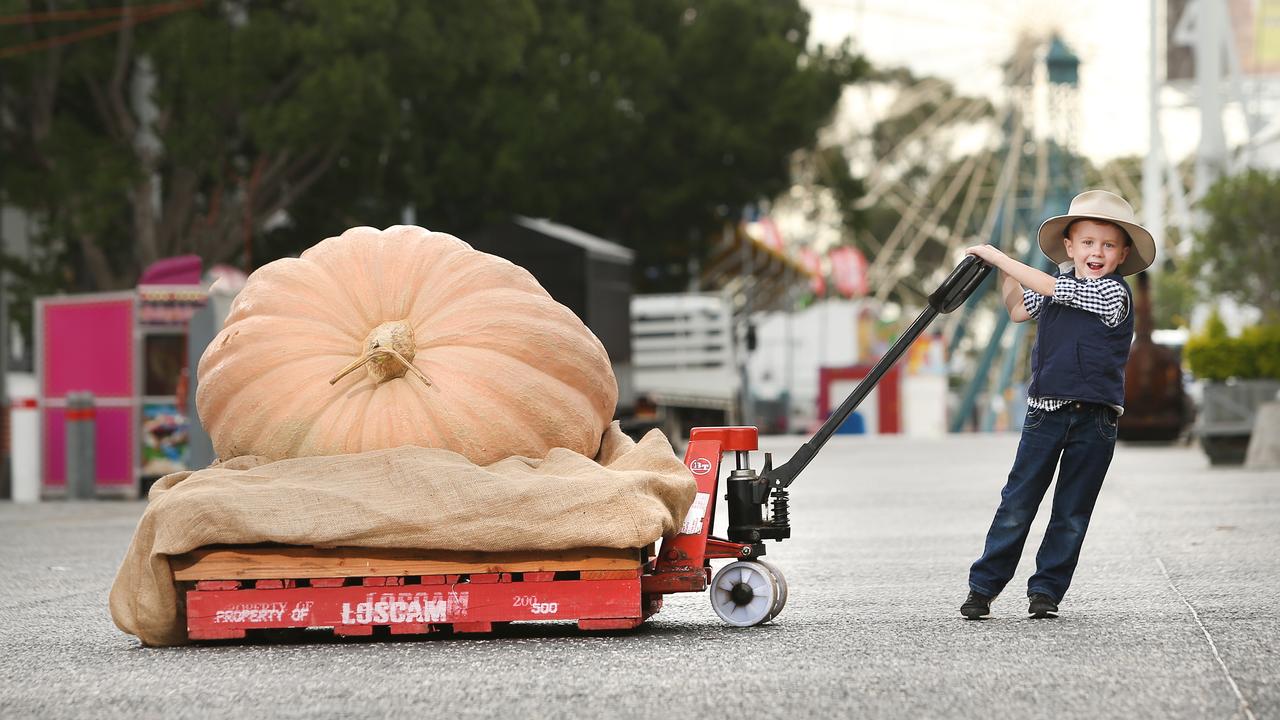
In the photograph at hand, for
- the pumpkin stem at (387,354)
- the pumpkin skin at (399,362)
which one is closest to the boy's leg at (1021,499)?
the pumpkin skin at (399,362)

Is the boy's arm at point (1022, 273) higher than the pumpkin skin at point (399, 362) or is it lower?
higher

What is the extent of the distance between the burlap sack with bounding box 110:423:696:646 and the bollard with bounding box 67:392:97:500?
13138 mm

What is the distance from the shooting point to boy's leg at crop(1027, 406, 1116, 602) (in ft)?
25.2

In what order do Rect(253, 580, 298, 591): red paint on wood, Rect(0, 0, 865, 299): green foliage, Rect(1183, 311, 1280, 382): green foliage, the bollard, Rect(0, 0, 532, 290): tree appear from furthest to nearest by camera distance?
Rect(0, 0, 865, 299): green foliage
Rect(0, 0, 532, 290): tree
Rect(1183, 311, 1280, 382): green foliage
the bollard
Rect(253, 580, 298, 591): red paint on wood

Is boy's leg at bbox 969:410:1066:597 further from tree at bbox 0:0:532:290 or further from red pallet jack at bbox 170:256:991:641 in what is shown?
tree at bbox 0:0:532:290

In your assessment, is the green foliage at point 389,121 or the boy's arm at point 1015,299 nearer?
the boy's arm at point 1015,299

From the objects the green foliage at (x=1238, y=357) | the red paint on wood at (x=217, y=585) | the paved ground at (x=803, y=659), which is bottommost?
the paved ground at (x=803, y=659)

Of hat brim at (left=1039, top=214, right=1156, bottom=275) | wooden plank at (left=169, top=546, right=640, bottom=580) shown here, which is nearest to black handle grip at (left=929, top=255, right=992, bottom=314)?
hat brim at (left=1039, top=214, right=1156, bottom=275)

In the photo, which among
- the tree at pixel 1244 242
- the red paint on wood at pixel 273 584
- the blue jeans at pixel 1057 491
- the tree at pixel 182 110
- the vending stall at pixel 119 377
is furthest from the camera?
the tree at pixel 1244 242

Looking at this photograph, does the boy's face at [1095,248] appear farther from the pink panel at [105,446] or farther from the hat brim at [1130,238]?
the pink panel at [105,446]

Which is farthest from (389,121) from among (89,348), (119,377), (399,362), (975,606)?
(975,606)

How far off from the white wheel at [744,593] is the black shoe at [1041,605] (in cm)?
98

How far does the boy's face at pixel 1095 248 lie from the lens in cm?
780

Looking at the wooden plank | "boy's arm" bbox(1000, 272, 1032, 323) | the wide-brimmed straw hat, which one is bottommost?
the wooden plank
